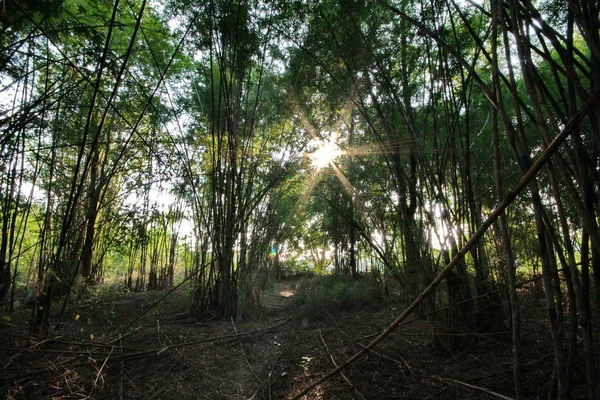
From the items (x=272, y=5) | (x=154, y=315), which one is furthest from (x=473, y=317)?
(x=154, y=315)

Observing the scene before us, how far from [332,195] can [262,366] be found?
3844mm

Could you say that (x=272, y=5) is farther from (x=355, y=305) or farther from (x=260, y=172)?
(x=355, y=305)

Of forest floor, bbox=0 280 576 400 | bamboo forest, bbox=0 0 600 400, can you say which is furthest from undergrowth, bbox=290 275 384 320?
forest floor, bbox=0 280 576 400

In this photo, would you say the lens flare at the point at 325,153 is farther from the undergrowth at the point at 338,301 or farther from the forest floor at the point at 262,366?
the forest floor at the point at 262,366

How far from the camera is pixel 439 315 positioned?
2045 millimetres

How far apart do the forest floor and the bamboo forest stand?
0.05 feet

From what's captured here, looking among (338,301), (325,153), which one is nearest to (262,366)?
(338,301)

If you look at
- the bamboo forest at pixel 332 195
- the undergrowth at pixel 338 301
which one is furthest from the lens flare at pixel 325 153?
the undergrowth at pixel 338 301

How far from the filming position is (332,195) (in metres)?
5.75

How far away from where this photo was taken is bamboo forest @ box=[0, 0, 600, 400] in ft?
3.07

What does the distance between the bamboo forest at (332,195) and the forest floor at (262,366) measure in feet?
0.05

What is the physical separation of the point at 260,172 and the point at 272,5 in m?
2.23

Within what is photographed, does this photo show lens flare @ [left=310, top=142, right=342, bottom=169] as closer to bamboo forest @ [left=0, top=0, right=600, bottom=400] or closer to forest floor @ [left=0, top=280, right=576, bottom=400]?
bamboo forest @ [left=0, top=0, right=600, bottom=400]

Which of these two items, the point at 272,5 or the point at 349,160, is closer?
the point at 272,5
